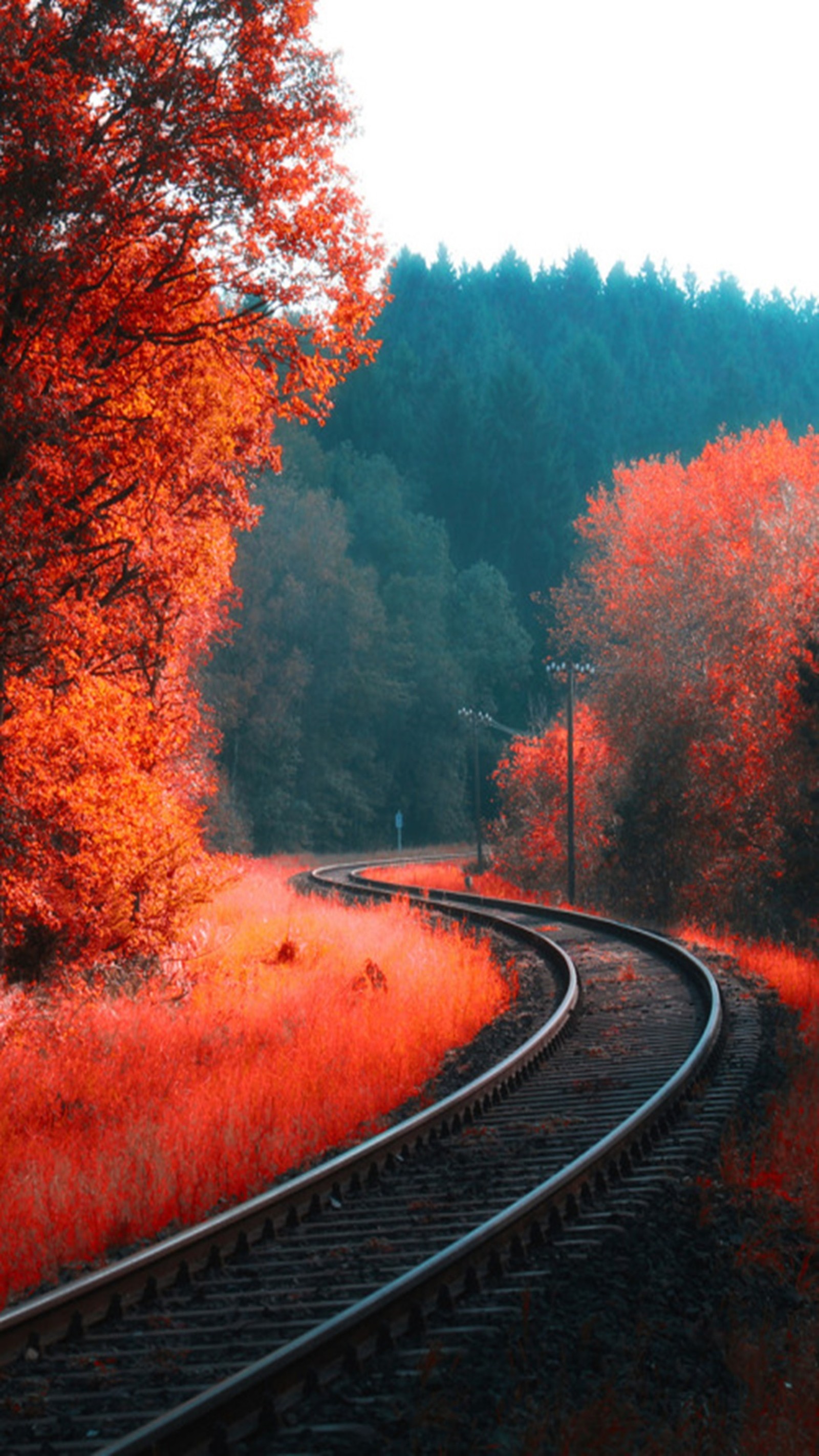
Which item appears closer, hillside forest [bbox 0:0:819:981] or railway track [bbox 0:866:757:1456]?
railway track [bbox 0:866:757:1456]

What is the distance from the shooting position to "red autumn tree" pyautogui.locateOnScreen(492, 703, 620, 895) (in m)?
40.2

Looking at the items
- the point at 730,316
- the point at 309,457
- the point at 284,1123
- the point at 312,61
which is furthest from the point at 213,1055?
the point at 730,316

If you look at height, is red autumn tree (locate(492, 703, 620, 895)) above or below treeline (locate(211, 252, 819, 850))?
below

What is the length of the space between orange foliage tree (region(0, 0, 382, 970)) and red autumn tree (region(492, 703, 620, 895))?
2431cm

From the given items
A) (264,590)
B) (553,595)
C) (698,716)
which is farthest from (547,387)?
(698,716)

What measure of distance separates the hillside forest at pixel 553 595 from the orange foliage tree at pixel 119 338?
16.8 m

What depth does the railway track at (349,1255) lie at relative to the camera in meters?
4.93

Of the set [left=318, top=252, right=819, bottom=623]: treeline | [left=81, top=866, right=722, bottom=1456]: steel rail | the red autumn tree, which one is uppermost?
[left=318, top=252, right=819, bottom=623]: treeline

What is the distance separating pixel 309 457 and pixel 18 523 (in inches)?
2903

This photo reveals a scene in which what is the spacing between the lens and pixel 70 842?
14.2m

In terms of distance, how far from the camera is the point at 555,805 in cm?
4303

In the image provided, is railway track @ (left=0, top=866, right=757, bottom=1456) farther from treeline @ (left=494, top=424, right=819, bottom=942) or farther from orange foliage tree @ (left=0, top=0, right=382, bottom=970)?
treeline @ (left=494, top=424, right=819, bottom=942)

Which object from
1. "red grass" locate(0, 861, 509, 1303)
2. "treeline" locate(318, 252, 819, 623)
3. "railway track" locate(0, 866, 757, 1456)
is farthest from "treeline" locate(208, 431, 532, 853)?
"railway track" locate(0, 866, 757, 1456)

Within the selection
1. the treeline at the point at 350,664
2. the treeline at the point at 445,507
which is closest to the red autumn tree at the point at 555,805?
the treeline at the point at 445,507
